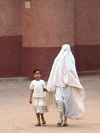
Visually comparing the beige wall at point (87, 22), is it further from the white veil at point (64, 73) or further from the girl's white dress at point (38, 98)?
the girl's white dress at point (38, 98)

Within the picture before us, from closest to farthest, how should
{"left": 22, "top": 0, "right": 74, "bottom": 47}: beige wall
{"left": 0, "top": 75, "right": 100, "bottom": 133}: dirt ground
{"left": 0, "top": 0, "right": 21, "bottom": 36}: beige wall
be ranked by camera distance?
{"left": 0, "top": 75, "right": 100, "bottom": 133}: dirt ground
{"left": 22, "top": 0, "right": 74, "bottom": 47}: beige wall
{"left": 0, "top": 0, "right": 21, "bottom": 36}: beige wall

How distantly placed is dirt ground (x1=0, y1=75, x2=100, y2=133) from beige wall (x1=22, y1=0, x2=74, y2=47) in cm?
194

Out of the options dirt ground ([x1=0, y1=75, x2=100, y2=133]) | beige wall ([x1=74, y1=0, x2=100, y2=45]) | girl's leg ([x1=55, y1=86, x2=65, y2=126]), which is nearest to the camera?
dirt ground ([x1=0, y1=75, x2=100, y2=133])

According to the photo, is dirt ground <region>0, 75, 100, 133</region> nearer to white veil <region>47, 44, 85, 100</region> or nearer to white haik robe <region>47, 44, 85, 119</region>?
white haik robe <region>47, 44, 85, 119</region>

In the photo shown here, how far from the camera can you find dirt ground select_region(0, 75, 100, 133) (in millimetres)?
6590

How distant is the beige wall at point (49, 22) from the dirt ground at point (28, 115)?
6.35 ft

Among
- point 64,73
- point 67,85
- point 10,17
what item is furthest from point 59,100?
point 10,17

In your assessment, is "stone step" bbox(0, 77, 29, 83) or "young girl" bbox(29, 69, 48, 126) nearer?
"young girl" bbox(29, 69, 48, 126)

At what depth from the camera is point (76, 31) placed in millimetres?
14586

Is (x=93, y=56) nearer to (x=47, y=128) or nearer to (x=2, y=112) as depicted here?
(x=2, y=112)

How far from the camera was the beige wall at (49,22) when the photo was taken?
42.4 feet

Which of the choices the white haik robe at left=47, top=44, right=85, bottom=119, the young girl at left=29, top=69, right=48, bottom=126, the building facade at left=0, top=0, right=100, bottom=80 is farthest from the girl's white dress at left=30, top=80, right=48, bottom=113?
the building facade at left=0, top=0, right=100, bottom=80

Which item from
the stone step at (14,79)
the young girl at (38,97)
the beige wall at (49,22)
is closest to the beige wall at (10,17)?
the beige wall at (49,22)

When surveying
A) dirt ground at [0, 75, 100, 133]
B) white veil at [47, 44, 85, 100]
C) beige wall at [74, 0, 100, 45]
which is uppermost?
beige wall at [74, 0, 100, 45]
